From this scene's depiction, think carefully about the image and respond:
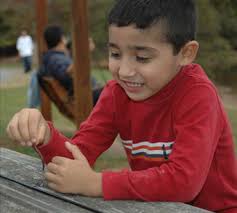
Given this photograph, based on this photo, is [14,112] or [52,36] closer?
[52,36]

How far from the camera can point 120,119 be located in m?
1.72

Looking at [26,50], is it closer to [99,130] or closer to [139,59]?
[99,130]

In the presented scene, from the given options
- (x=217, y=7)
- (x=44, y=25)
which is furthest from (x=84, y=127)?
(x=217, y=7)

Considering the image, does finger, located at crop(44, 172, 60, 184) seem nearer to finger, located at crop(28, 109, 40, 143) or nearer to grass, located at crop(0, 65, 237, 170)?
finger, located at crop(28, 109, 40, 143)

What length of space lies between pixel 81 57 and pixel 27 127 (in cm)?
302

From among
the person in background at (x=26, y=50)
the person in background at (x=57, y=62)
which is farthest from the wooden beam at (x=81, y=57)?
the person in background at (x=26, y=50)

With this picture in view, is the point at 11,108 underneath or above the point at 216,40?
underneath

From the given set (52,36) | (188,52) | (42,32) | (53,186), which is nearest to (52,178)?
(53,186)

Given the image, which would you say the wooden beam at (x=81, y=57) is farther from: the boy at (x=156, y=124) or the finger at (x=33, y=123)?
the finger at (x=33, y=123)

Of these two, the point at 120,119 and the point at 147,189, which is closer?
the point at 147,189

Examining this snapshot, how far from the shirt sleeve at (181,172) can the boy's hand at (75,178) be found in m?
0.03

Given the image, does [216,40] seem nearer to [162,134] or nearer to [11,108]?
[11,108]

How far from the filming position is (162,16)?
1.49m

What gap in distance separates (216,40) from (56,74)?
12.5 ft
